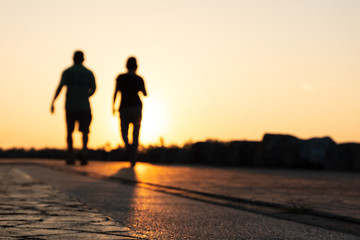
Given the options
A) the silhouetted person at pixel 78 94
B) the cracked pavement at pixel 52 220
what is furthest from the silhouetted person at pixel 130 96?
the cracked pavement at pixel 52 220

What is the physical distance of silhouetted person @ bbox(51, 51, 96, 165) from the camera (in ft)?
38.8

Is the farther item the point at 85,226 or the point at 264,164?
the point at 264,164

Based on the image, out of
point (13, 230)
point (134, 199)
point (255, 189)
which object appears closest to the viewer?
point (13, 230)

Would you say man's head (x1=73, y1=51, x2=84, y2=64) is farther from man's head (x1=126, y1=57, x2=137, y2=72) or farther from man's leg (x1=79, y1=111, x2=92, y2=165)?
man's head (x1=126, y1=57, x2=137, y2=72)

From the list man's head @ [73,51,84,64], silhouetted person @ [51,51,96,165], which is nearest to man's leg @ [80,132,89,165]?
silhouetted person @ [51,51,96,165]

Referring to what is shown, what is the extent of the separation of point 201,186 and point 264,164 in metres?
7.39

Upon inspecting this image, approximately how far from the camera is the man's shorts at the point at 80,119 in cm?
1219

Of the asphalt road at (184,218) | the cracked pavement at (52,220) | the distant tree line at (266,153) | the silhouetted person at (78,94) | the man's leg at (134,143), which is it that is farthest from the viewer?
the distant tree line at (266,153)

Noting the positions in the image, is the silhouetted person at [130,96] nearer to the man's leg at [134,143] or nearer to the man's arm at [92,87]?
the man's leg at [134,143]

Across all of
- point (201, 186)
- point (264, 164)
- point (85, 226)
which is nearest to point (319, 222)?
point (85, 226)

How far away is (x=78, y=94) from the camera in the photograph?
11.9 metres

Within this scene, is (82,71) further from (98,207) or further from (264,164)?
(98,207)

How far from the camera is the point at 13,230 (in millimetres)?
3527

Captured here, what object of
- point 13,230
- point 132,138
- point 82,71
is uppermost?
point 82,71
